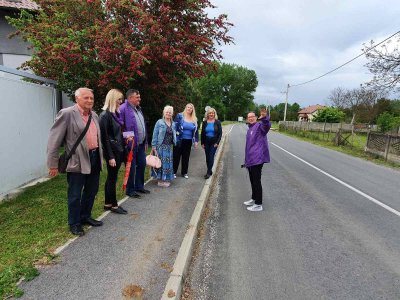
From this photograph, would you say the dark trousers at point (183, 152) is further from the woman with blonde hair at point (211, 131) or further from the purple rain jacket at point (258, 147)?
the purple rain jacket at point (258, 147)

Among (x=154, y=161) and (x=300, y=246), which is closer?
(x=300, y=246)

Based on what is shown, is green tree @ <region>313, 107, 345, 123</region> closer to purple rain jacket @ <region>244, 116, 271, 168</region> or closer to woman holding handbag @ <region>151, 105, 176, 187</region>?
woman holding handbag @ <region>151, 105, 176, 187</region>

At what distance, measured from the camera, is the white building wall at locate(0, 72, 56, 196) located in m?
5.70

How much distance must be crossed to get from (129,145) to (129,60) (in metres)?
3.69

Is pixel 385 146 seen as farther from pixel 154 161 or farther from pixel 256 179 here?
pixel 154 161

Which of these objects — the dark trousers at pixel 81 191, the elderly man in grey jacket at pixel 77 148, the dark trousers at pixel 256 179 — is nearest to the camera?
the elderly man in grey jacket at pixel 77 148

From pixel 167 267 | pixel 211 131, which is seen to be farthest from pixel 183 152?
pixel 167 267

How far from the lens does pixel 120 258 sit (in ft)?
11.9

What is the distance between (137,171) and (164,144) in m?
1.05

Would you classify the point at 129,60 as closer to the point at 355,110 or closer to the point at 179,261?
the point at 179,261

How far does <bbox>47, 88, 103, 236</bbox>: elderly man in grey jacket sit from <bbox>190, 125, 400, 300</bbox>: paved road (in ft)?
5.89

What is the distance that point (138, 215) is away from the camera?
516 centimetres

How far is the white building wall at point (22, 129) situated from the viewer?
5695 millimetres

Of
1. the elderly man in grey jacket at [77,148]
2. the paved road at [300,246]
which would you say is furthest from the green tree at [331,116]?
the elderly man in grey jacket at [77,148]
